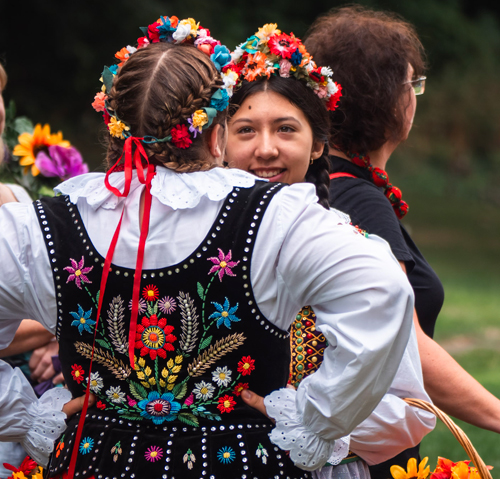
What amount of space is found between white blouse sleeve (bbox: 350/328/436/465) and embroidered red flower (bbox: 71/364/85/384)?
29.2 inches

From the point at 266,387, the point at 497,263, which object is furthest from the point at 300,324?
the point at 497,263

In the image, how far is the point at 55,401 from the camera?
6.15ft

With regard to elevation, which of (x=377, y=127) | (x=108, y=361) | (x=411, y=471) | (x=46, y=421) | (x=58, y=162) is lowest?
(x=411, y=471)

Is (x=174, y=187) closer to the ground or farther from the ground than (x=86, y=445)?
farther from the ground

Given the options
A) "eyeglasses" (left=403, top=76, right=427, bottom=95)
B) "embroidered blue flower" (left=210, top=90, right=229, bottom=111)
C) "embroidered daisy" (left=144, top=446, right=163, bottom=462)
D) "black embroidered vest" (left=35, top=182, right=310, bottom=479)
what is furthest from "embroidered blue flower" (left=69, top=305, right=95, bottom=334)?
"eyeglasses" (left=403, top=76, right=427, bottom=95)

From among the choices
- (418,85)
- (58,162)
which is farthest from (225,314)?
(58,162)

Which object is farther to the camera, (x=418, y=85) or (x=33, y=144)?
(x=33, y=144)

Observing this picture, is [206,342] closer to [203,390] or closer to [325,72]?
[203,390]

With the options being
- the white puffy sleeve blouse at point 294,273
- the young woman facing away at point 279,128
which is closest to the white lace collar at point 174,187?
the white puffy sleeve blouse at point 294,273

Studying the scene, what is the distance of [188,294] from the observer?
163 centimetres

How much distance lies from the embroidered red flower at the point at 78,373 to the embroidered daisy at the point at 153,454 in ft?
0.85

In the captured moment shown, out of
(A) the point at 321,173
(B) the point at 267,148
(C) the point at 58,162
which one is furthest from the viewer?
(C) the point at 58,162

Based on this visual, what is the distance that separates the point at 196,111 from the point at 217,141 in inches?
5.9

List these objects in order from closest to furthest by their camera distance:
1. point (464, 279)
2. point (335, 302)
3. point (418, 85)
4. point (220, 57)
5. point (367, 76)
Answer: point (335, 302) → point (220, 57) → point (367, 76) → point (418, 85) → point (464, 279)
